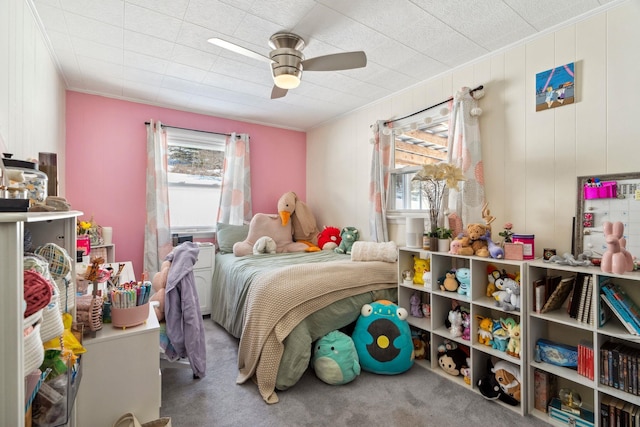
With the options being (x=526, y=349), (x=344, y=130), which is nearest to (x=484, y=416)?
(x=526, y=349)

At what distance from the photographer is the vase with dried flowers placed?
2209mm

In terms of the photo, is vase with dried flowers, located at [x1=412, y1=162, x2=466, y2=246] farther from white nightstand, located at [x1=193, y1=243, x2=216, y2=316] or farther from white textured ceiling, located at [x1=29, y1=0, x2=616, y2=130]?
white nightstand, located at [x1=193, y1=243, x2=216, y2=316]

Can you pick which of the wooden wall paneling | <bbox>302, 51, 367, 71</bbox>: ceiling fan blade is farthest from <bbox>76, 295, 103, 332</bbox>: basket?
the wooden wall paneling

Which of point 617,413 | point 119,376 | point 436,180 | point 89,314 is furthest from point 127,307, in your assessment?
point 617,413

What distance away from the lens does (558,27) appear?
1969 mm

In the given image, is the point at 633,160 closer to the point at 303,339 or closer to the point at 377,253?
the point at 377,253

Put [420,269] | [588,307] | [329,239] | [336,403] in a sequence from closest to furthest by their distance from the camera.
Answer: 1. [588,307]
2. [336,403]
3. [420,269]
4. [329,239]

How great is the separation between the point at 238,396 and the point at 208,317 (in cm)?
165

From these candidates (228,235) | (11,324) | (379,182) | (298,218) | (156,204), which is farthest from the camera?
(298,218)

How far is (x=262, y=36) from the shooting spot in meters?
2.10

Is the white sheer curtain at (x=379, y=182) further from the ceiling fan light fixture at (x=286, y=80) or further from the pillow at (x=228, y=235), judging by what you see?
the pillow at (x=228, y=235)

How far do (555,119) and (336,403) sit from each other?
2.35m

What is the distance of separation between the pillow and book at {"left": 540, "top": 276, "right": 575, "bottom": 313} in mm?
2975

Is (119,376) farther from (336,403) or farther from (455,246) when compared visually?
(455,246)
